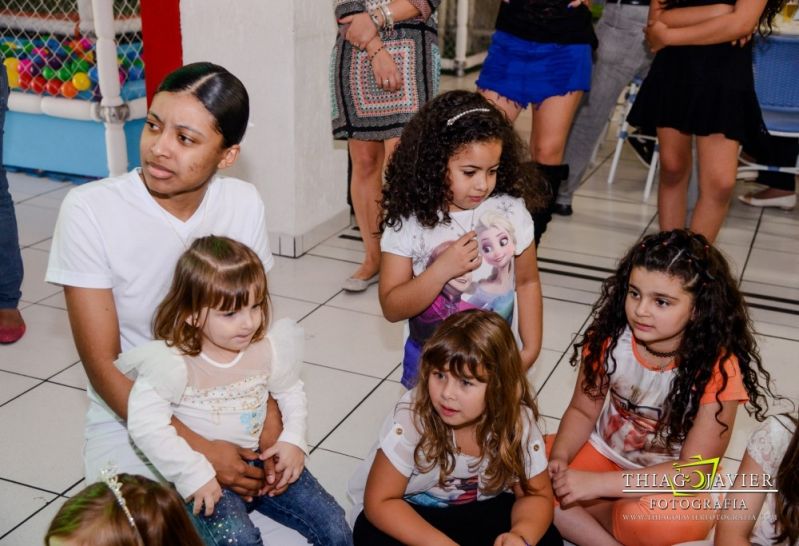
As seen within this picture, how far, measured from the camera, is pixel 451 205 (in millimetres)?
2018

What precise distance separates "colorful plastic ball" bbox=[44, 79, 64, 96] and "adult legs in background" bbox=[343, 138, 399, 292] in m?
1.83

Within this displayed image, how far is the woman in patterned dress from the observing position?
112 inches

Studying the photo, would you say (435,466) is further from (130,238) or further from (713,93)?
(713,93)

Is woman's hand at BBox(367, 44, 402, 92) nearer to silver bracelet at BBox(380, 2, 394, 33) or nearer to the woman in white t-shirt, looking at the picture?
silver bracelet at BBox(380, 2, 394, 33)

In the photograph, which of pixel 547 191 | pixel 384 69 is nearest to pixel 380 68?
pixel 384 69

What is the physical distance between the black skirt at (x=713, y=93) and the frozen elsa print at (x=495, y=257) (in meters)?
1.16

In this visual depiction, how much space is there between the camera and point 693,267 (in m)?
1.80

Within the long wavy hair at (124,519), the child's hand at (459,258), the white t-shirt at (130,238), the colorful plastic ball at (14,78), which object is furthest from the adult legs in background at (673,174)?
the colorful plastic ball at (14,78)

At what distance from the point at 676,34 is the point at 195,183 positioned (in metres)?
1.83

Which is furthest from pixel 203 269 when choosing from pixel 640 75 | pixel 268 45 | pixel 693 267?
pixel 640 75

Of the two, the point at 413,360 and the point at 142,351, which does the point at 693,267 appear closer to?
the point at 413,360

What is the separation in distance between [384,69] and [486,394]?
4.87 feet

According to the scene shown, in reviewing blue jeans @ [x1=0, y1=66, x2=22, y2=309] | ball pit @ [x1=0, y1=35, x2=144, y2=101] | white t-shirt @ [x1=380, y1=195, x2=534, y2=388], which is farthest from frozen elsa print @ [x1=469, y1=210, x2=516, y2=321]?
ball pit @ [x1=0, y1=35, x2=144, y2=101]

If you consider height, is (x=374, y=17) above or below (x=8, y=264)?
above
